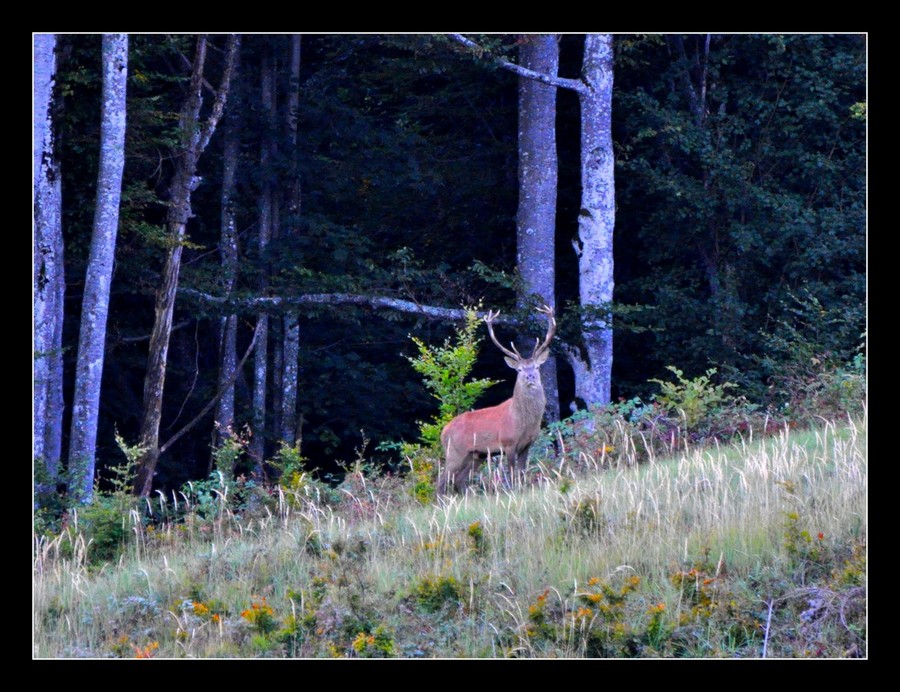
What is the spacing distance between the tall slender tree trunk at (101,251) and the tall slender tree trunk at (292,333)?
5.98 meters

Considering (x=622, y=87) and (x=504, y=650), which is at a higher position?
(x=622, y=87)

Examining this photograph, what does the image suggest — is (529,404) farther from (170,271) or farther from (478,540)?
(170,271)

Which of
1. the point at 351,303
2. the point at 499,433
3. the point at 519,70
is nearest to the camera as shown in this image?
the point at 499,433

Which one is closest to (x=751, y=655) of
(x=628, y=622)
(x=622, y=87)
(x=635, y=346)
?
(x=628, y=622)

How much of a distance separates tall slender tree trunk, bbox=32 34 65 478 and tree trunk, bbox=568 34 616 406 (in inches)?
277

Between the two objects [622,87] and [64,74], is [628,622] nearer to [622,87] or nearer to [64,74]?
[64,74]

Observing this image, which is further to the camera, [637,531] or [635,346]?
[635,346]

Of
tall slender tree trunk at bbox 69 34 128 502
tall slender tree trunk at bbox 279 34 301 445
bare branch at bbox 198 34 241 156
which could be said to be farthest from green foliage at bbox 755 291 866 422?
bare branch at bbox 198 34 241 156

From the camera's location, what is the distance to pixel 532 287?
16.3 meters

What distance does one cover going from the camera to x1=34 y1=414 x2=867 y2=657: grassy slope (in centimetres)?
583

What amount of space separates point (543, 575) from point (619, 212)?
13261 millimetres

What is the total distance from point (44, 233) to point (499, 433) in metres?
6.19

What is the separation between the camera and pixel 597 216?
15.9 metres

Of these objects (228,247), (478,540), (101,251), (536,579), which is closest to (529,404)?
(478,540)
